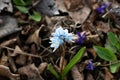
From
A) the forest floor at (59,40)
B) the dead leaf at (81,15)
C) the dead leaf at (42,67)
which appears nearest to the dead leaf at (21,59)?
the forest floor at (59,40)

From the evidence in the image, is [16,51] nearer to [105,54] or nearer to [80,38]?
[80,38]

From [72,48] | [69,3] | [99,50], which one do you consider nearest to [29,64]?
[72,48]

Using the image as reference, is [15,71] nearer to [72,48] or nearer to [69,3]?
[72,48]

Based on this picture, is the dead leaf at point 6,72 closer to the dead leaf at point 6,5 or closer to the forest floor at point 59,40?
the forest floor at point 59,40

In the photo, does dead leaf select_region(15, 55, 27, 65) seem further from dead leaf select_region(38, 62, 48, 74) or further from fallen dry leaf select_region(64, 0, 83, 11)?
fallen dry leaf select_region(64, 0, 83, 11)

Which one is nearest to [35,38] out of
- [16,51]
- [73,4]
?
[16,51]

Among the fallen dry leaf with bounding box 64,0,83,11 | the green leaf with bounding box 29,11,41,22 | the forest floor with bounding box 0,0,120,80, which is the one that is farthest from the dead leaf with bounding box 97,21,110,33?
the green leaf with bounding box 29,11,41,22
